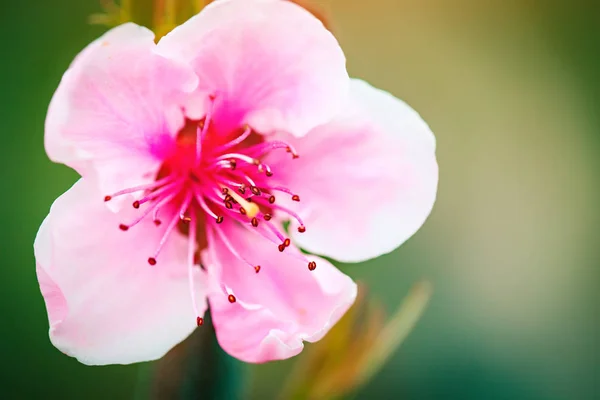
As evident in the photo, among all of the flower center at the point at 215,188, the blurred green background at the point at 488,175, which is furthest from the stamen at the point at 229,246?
the blurred green background at the point at 488,175

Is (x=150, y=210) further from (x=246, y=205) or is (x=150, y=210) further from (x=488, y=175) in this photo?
(x=488, y=175)

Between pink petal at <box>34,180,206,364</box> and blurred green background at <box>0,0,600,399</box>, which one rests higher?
pink petal at <box>34,180,206,364</box>

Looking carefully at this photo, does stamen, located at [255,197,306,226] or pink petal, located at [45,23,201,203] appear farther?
stamen, located at [255,197,306,226]

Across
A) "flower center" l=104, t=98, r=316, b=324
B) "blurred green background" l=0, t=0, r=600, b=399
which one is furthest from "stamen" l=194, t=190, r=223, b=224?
"blurred green background" l=0, t=0, r=600, b=399

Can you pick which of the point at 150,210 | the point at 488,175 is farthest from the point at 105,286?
the point at 488,175

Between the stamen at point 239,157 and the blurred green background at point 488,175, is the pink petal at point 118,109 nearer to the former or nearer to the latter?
the stamen at point 239,157

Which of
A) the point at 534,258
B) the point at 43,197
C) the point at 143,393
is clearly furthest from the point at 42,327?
the point at 534,258

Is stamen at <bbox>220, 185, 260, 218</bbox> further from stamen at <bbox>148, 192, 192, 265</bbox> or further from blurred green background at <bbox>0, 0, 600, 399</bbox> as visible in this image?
blurred green background at <bbox>0, 0, 600, 399</bbox>
